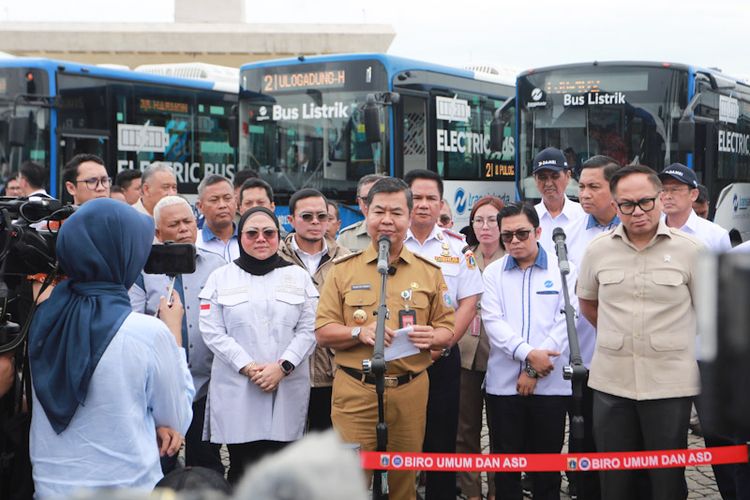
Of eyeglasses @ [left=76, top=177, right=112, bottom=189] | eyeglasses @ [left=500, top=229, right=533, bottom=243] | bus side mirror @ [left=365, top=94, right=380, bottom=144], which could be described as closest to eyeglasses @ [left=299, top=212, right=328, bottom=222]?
eyeglasses @ [left=500, top=229, right=533, bottom=243]

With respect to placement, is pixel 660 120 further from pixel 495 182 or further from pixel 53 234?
pixel 53 234

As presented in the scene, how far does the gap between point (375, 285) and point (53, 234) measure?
6.24ft

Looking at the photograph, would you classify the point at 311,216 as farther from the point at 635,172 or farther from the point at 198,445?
the point at 635,172

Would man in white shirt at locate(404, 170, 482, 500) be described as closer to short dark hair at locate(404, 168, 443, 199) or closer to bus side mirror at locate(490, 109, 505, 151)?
short dark hair at locate(404, 168, 443, 199)

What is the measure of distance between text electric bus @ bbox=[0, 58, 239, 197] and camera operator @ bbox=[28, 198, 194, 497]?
9.82 meters

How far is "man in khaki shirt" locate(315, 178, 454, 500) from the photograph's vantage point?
459cm

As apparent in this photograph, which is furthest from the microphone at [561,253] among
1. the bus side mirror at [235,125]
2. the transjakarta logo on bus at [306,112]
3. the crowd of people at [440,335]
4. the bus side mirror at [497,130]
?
the bus side mirror at [235,125]

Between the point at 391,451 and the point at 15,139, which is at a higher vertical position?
the point at 15,139

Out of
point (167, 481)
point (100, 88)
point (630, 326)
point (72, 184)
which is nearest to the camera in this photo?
point (167, 481)

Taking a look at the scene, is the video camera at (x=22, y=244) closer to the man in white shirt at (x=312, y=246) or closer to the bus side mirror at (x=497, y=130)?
the man in white shirt at (x=312, y=246)

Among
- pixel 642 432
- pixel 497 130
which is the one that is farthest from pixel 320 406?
pixel 497 130

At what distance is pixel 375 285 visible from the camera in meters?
4.65

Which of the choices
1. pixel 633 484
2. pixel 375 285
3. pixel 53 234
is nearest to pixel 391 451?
pixel 375 285

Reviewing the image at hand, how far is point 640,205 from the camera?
180 inches
